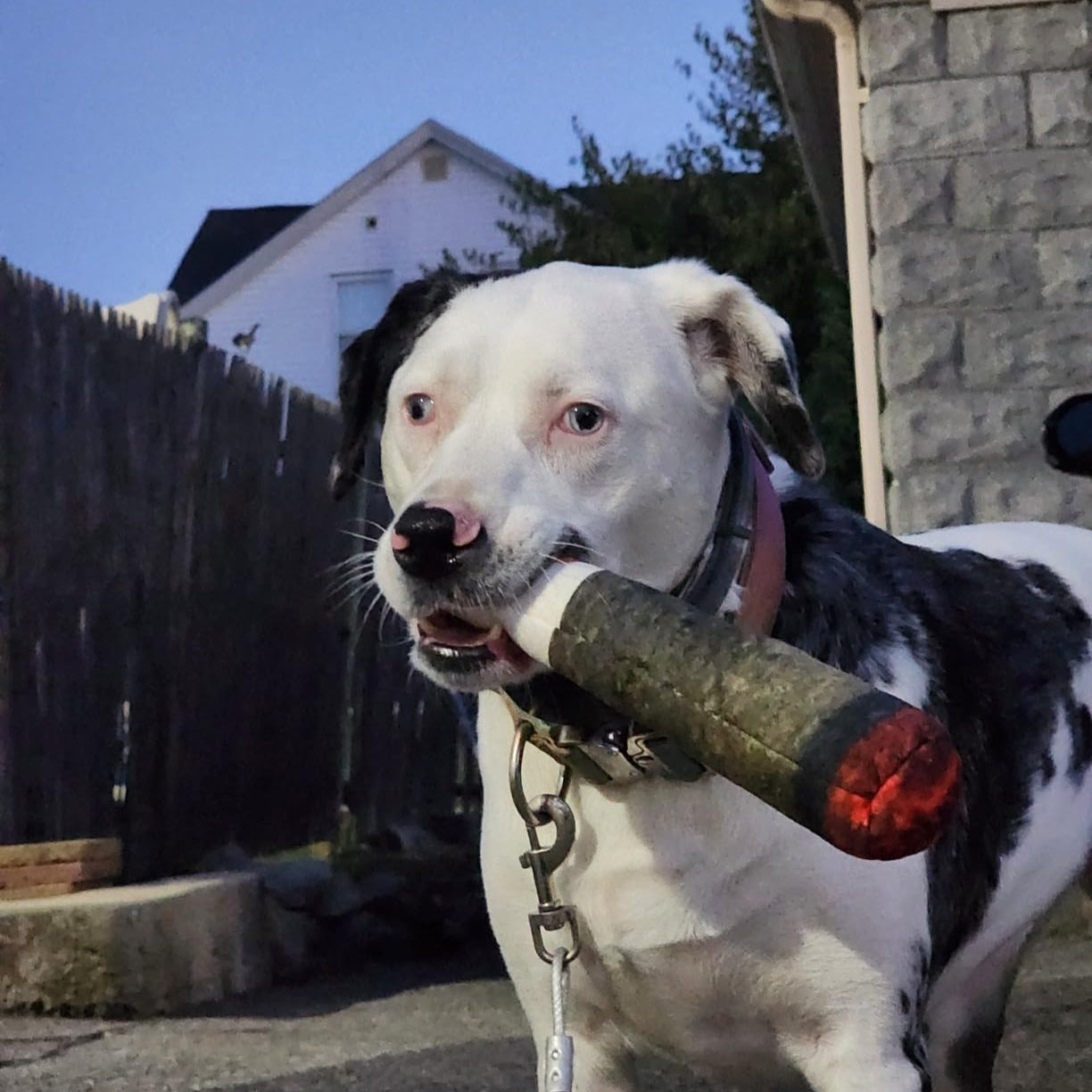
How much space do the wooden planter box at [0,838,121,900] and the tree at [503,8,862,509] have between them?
1163 cm

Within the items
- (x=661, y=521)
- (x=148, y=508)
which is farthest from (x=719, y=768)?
(x=148, y=508)

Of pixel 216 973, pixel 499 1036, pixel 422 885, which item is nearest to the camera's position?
pixel 499 1036

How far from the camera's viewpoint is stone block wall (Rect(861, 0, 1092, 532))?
555 centimetres

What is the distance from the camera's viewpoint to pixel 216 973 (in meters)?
5.01

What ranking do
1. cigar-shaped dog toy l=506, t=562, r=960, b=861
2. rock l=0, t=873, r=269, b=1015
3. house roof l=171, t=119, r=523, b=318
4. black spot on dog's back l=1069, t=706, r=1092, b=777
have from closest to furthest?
cigar-shaped dog toy l=506, t=562, r=960, b=861 < black spot on dog's back l=1069, t=706, r=1092, b=777 < rock l=0, t=873, r=269, b=1015 < house roof l=171, t=119, r=523, b=318

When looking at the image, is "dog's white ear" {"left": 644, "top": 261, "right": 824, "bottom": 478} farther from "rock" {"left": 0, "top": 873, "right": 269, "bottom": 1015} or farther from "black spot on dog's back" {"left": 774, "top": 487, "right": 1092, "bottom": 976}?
"rock" {"left": 0, "top": 873, "right": 269, "bottom": 1015}

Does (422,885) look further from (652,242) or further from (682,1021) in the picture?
(652,242)

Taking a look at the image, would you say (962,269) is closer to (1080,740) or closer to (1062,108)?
(1062,108)

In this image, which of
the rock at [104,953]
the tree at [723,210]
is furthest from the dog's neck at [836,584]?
the tree at [723,210]

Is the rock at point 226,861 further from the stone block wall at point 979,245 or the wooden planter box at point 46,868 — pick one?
the stone block wall at point 979,245

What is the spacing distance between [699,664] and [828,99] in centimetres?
634

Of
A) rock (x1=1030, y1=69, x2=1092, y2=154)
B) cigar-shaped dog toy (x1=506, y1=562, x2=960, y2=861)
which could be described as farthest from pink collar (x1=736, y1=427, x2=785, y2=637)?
rock (x1=1030, y1=69, x2=1092, y2=154)

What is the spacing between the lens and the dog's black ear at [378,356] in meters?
2.80

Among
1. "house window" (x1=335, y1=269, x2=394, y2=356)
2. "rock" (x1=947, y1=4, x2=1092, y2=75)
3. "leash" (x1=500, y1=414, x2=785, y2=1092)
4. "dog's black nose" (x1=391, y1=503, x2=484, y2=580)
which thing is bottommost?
"leash" (x1=500, y1=414, x2=785, y2=1092)
